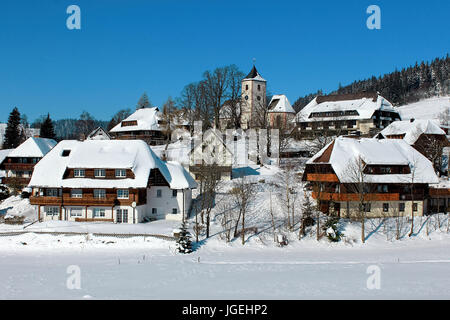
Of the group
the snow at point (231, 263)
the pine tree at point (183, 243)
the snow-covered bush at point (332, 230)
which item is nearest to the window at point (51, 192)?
the snow at point (231, 263)

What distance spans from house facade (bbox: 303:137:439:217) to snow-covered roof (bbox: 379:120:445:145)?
61.7 ft

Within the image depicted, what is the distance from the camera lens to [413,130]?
63000 mm

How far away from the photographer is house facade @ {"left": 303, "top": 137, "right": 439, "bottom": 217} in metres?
41.1

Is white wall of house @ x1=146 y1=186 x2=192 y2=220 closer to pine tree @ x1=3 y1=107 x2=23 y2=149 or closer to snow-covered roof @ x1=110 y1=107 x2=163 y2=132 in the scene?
snow-covered roof @ x1=110 y1=107 x2=163 y2=132

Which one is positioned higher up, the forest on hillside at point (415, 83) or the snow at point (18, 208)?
the forest on hillside at point (415, 83)

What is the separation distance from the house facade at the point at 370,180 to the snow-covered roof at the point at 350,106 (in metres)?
39.5

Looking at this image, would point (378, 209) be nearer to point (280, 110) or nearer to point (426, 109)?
point (280, 110)

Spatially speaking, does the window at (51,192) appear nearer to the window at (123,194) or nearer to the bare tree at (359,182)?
the window at (123,194)

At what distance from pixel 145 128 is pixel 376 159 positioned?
50.2 m

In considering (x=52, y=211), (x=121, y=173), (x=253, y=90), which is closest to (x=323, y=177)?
(x=121, y=173)

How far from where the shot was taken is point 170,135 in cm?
8306

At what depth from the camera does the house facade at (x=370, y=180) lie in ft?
135

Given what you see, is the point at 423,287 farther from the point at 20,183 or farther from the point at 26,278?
the point at 20,183
